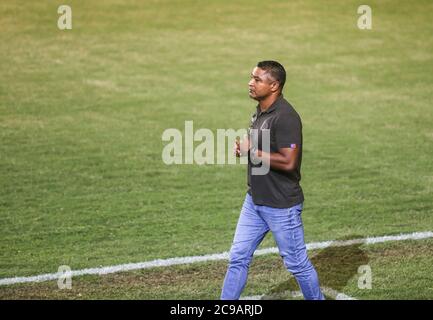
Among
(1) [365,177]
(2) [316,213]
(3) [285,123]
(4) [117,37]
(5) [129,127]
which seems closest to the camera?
(3) [285,123]

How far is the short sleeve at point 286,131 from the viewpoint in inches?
304

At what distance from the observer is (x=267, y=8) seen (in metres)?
25.3

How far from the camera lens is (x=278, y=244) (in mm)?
7949

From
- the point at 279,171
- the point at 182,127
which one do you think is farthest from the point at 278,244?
the point at 182,127

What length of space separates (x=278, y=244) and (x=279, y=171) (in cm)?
70

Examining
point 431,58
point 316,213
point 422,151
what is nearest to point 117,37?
point 431,58

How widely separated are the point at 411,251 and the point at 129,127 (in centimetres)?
791

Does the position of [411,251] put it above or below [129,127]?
below

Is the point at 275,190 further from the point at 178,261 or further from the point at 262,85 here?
the point at 178,261

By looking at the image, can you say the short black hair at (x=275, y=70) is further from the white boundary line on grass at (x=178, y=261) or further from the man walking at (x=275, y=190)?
the white boundary line on grass at (x=178, y=261)

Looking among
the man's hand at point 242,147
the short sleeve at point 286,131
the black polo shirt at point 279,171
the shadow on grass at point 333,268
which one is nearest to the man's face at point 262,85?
the black polo shirt at point 279,171

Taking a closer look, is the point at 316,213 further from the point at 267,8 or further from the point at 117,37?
the point at 267,8

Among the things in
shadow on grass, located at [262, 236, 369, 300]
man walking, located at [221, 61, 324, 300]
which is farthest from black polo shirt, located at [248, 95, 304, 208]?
shadow on grass, located at [262, 236, 369, 300]

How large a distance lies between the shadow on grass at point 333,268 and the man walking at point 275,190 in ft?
4.17
